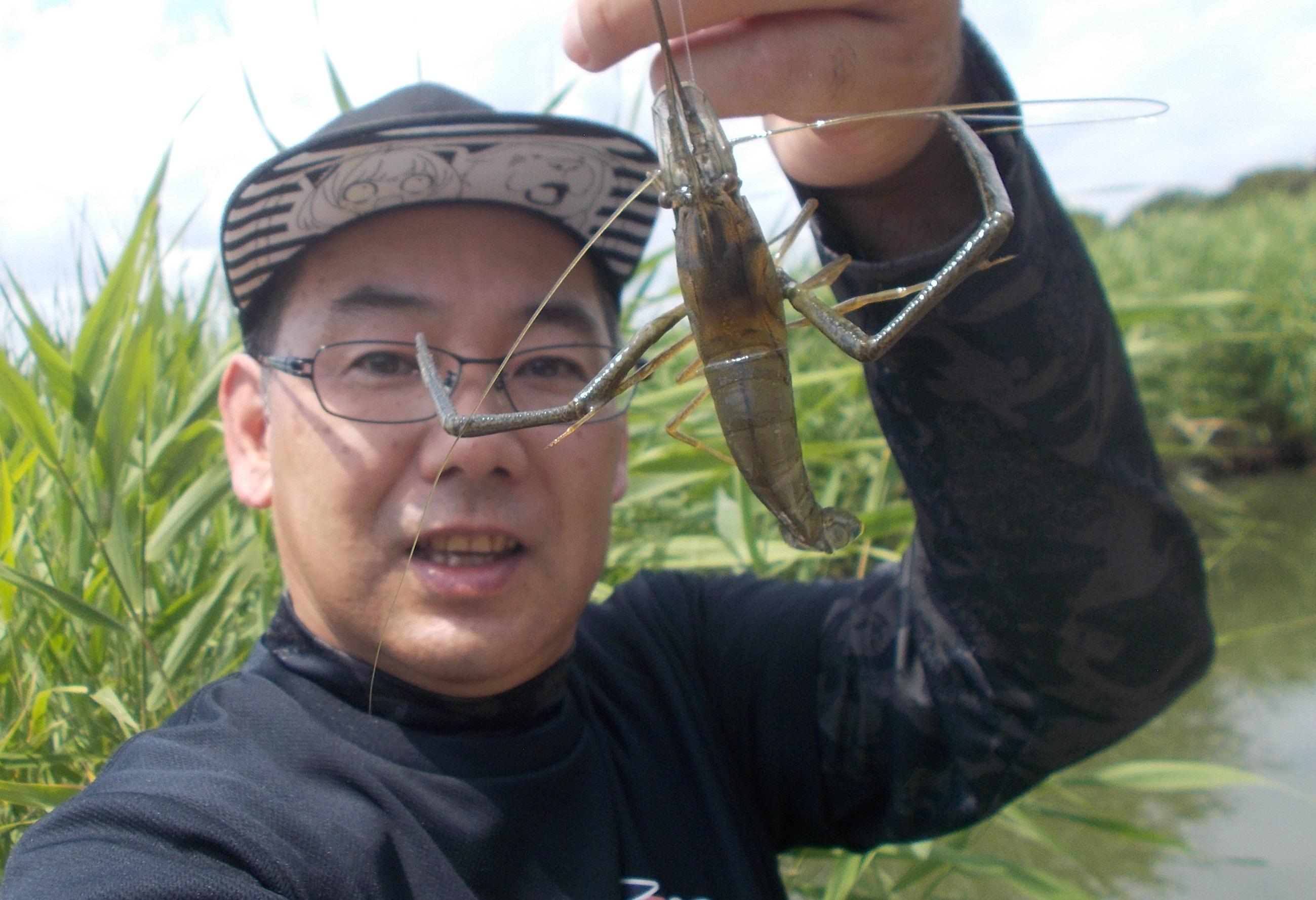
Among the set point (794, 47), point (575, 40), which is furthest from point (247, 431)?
point (794, 47)

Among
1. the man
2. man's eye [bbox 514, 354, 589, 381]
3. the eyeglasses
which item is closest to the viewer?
the man

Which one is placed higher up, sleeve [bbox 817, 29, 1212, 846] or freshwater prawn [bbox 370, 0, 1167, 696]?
freshwater prawn [bbox 370, 0, 1167, 696]

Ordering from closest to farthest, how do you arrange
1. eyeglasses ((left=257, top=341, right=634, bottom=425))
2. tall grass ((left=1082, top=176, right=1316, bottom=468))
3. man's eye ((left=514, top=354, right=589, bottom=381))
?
eyeglasses ((left=257, top=341, right=634, bottom=425)), man's eye ((left=514, top=354, right=589, bottom=381)), tall grass ((left=1082, top=176, right=1316, bottom=468))

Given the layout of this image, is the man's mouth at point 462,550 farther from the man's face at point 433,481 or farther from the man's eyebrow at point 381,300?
Result: the man's eyebrow at point 381,300

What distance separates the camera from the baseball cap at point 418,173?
154cm

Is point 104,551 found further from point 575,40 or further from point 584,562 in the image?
point 575,40

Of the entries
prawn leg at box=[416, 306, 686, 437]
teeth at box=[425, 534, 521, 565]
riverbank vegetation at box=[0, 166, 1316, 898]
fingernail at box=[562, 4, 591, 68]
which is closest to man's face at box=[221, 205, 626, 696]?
teeth at box=[425, 534, 521, 565]

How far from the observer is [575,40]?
3.60ft

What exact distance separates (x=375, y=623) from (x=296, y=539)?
218 mm

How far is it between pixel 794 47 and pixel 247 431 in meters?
1.30

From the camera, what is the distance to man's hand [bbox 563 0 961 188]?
3.49 ft

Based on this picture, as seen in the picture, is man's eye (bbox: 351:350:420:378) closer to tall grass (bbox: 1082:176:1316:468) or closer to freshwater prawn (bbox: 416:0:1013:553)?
freshwater prawn (bbox: 416:0:1013:553)

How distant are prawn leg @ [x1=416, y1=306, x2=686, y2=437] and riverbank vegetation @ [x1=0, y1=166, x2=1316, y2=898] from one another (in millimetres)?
982

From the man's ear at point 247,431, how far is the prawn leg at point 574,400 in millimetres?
742
